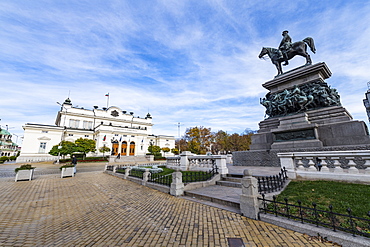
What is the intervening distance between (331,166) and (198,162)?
7.57 m

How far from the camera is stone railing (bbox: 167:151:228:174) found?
939 centimetres

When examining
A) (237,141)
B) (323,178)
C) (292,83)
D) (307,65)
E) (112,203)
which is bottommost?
(112,203)

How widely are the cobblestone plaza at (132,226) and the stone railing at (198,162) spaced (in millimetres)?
3853

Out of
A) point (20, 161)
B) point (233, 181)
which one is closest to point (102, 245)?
point (233, 181)

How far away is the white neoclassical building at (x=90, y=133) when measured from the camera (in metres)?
36.7

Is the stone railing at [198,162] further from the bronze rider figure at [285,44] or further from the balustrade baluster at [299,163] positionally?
the bronze rider figure at [285,44]

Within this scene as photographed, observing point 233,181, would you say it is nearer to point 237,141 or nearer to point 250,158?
point 250,158

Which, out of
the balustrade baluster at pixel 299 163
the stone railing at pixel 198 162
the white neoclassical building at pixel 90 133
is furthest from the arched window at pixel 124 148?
the balustrade baluster at pixel 299 163

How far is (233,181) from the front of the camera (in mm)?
8328

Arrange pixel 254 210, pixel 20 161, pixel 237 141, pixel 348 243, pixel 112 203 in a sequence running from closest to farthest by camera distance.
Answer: pixel 348 243 → pixel 254 210 → pixel 112 203 → pixel 20 161 → pixel 237 141

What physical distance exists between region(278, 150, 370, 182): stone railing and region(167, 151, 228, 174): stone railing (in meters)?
3.28

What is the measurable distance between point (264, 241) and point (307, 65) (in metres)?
16.1

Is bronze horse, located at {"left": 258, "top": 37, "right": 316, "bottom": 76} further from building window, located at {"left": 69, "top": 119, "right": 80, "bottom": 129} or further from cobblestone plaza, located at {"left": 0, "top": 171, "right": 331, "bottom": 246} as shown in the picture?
building window, located at {"left": 69, "top": 119, "right": 80, "bottom": 129}

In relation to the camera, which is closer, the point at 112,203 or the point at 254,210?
the point at 254,210
